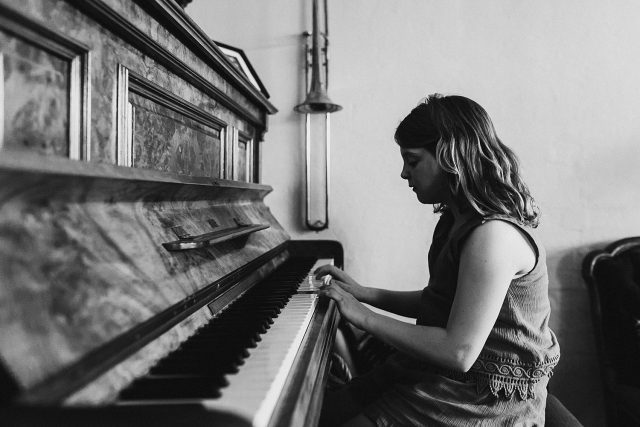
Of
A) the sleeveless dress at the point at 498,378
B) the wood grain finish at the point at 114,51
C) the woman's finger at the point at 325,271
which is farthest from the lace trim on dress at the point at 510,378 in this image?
the wood grain finish at the point at 114,51

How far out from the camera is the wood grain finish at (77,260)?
25.7 inches

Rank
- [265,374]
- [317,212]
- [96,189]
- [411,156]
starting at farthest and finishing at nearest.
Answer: [317,212], [411,156], [96,189], [265,374]

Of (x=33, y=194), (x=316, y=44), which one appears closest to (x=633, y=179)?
(x=316, y=44)

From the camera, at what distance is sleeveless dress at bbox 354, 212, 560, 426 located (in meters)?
1.27

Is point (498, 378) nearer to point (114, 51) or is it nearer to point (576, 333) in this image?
point (114, 51)

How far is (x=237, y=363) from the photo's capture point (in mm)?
827

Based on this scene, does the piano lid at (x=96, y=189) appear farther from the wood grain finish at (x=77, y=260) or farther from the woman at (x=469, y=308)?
the woman at (x=469, y=308)

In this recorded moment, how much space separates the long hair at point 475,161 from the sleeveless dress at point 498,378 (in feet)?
0.24

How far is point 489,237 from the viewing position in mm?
1216

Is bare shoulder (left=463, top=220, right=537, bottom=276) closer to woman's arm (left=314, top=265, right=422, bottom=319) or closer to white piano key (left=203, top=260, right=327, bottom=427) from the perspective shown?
white piano key (left=203, top=260, right=327, bottom=427)

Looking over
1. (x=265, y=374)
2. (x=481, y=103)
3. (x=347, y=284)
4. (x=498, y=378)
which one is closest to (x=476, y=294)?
(x=498, y=378)

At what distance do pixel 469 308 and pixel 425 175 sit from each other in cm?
46

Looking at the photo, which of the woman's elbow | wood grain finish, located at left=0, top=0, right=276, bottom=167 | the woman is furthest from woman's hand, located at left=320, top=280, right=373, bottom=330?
wood grain finish, located at left=0, top=0, right=276, bottom=167

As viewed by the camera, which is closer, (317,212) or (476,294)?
(476,294)
